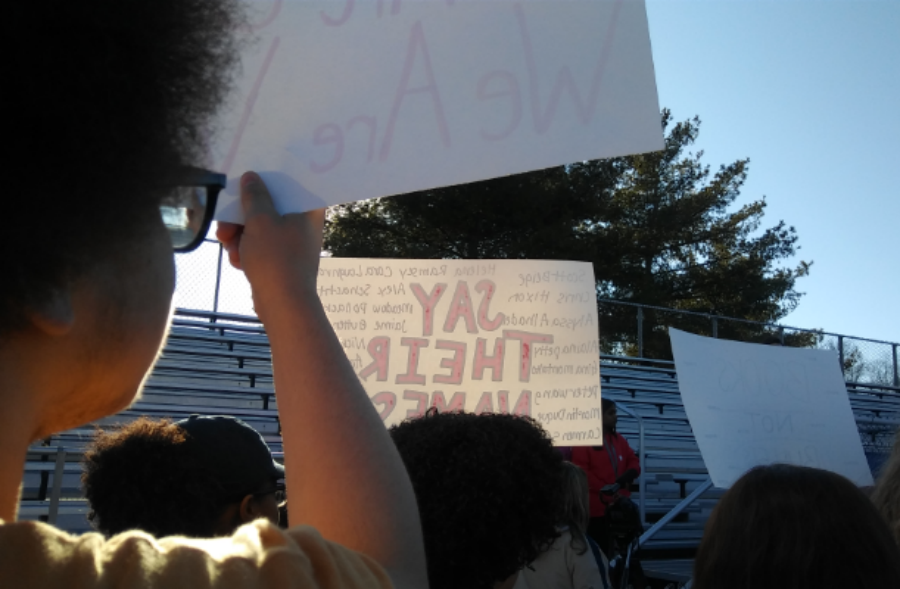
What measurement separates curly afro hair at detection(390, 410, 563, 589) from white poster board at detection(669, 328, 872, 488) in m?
1.96

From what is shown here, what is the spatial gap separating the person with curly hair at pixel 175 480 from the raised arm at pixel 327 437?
924 millimetres

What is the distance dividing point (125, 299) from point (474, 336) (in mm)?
2288

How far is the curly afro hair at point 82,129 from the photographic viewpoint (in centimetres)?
57

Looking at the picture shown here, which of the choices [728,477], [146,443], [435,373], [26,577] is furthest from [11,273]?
[728,477]

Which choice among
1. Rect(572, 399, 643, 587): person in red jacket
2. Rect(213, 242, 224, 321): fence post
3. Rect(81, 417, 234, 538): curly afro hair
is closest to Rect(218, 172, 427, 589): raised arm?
Rect(81, 417, 234, 538): curly afro hair

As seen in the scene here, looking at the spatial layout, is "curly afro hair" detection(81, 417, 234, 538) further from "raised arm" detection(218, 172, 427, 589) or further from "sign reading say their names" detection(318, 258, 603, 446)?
"sign reading say their names" detection(318, 258, 603, 446)

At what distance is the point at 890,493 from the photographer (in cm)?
187

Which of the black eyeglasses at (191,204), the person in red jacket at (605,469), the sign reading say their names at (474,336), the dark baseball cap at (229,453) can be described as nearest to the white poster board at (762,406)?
the sign reading say their names at (474,336)

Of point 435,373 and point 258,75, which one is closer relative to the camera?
point 258,75

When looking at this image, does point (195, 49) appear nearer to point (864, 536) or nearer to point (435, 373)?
point (864, 536)

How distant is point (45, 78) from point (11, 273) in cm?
13

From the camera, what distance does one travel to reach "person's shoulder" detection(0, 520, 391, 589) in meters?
0.52

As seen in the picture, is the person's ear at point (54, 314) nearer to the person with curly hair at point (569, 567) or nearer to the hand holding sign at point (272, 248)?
the hand holding sign at point (272, 248)

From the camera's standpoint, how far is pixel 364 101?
1186 millimetres
